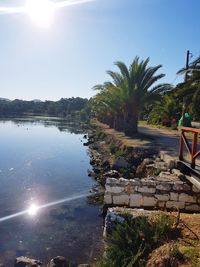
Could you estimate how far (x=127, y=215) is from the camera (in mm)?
7000

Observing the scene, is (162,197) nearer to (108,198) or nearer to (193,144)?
(108,198)

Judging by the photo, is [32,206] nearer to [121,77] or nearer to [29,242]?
[29,242]

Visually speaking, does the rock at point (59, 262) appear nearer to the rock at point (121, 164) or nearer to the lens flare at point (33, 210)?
the lens flare at point (33, 210)

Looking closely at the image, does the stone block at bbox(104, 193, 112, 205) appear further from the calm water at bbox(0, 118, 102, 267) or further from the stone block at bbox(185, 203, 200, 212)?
the stone block at bbox(185, 203, 200, 212)

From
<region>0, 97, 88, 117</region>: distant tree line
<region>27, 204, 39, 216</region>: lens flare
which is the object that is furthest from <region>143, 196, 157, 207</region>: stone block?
<region>0, 97, 88, 117</region>: distant tree line

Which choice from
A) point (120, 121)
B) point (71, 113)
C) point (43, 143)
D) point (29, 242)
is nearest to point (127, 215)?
point (29, 242)

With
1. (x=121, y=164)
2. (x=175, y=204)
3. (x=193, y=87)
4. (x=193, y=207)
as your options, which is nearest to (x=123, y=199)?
(x=175, y=204)

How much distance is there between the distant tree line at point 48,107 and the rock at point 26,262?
11192 centimetres

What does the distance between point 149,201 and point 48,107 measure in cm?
12322

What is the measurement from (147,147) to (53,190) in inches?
194

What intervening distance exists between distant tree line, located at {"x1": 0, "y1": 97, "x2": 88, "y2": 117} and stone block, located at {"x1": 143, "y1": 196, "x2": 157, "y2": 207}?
11079cm

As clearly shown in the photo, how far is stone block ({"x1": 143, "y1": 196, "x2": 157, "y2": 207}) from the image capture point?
8797mm

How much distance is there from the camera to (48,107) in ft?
425

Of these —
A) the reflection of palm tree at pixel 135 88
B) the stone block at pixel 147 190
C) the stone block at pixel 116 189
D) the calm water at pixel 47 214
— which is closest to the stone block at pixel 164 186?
the stone block at pixel 147 190
